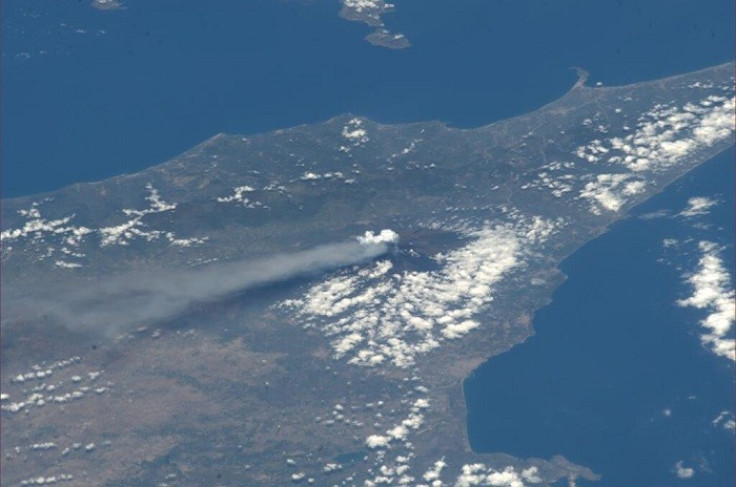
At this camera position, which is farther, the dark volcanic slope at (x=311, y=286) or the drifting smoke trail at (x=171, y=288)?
the drifting smoke trail at (x=171, y=288)

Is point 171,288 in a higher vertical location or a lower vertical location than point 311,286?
higher

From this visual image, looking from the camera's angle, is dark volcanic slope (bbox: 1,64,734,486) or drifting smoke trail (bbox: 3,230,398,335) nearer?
dark volcanic slope (bbox: 1,64,734,486)

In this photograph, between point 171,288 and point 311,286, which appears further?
point 311,286

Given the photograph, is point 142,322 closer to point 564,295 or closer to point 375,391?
point 375,391
